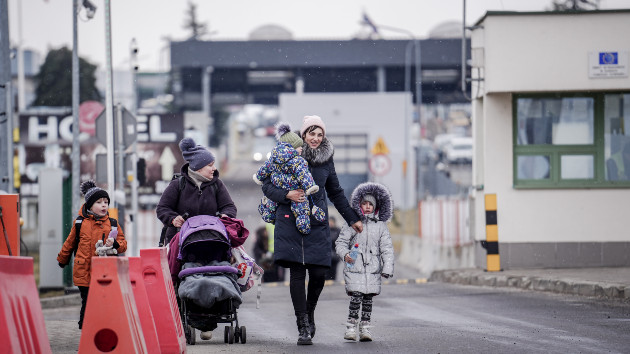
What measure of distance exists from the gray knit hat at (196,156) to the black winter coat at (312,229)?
0.68 metres

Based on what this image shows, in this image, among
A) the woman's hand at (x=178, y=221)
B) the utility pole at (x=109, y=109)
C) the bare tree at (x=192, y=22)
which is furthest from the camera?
the bare tree at (x=192, y=22)

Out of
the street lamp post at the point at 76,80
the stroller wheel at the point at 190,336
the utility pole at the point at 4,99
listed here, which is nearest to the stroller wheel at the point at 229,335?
the stroller wheel at the point at 190,336

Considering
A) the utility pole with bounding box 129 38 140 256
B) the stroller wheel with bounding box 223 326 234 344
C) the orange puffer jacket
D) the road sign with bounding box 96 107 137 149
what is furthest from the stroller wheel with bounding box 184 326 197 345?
the utility pole with bounding box 129 38 140 256

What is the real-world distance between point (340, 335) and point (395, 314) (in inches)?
92.6

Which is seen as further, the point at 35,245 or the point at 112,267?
the point at 35,245

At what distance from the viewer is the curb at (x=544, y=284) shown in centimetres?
1420

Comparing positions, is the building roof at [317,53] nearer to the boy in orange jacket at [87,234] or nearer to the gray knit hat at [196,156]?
the boy in orange jacket at [87,234]

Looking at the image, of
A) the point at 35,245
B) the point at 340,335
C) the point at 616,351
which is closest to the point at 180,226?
the point at 340,335

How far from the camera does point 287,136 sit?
33.6 ft

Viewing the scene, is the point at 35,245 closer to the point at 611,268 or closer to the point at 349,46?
the point at 349,46

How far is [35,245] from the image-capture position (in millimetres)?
45594

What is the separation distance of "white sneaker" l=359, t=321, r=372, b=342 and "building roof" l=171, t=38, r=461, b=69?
5435 cm

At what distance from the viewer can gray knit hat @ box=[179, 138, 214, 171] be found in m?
10.6

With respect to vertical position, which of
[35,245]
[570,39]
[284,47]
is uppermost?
[284,47]
